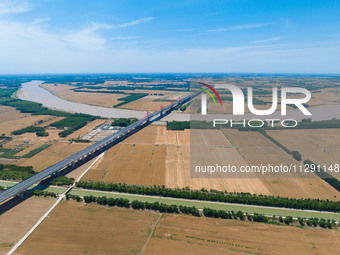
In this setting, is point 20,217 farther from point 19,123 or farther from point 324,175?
point 19,123

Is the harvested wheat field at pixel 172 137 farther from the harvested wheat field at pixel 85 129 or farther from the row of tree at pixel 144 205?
the row of tree at pixel 144 205

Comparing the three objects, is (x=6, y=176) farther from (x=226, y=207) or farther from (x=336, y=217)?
(x=336, y=217)

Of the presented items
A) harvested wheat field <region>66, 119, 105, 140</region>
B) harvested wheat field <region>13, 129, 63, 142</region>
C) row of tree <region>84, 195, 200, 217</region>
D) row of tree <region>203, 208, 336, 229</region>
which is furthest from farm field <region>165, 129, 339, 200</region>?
harvested wheat field <region>13, 129, 63, 142</region>

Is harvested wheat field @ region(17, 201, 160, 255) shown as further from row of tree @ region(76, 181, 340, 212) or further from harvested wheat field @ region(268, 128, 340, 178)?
harvested wheat field @ region(268, 128, 340, 178)

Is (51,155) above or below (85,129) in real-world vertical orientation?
below

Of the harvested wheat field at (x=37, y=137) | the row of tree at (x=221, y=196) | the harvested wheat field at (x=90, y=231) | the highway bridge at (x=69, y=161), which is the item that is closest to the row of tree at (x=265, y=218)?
the row of tree at (x=221, y=196)

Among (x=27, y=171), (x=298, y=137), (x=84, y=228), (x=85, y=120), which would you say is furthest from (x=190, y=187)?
(x=85, y=120)

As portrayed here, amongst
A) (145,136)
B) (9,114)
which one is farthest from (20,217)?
(9,114)
